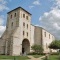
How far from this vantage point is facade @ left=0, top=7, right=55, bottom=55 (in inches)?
2339

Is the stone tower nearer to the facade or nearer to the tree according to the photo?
the facade

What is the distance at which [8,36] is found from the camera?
2522 inches

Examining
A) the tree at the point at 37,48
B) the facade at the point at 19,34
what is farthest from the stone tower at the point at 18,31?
the tree at the point at 37,48

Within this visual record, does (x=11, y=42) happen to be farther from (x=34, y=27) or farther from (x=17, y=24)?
(x=34, y=27)

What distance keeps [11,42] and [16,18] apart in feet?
33.7

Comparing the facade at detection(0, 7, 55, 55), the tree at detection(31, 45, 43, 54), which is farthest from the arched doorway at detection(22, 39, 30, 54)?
the tree at detection(31, 45, 43, 54)

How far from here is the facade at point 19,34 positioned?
59.4 meters

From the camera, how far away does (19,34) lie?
61.0 m

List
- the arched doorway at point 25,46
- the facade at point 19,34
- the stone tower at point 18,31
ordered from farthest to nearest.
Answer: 1. the arched doorway at point 25,46
2. the facade at point 19,34
3. the stone tower at point 18,31

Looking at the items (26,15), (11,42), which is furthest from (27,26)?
(11,42)

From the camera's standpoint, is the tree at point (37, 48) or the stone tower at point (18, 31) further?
the tree at point (37, 48)

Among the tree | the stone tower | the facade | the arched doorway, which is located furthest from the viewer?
the arched doorway

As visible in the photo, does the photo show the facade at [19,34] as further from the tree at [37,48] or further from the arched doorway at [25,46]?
the tree at [37,48]

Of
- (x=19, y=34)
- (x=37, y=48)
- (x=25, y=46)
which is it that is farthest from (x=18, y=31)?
(x=37, y=48)
